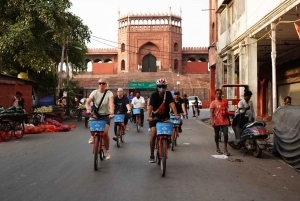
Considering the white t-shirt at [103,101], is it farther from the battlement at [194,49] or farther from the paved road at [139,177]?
the battlement at [194,49]

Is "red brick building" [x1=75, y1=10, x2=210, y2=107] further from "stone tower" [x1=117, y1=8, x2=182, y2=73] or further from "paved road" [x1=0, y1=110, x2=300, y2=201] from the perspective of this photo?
"paved road" [x1=0, y1=110, x2=300, y2=201]

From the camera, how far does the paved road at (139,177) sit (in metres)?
5.13

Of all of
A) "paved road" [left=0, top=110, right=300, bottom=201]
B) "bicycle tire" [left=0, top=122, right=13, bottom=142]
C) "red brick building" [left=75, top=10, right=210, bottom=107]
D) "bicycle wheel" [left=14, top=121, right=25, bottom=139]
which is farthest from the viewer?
"red brick building" [left=75, top=10, right=210, bottom=107]

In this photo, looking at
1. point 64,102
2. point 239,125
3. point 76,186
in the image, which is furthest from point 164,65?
point 76,186

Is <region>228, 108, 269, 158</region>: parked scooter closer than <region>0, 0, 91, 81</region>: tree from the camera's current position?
Yes

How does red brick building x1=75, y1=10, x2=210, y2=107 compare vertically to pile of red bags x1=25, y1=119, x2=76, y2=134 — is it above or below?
above

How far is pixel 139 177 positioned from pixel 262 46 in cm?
1464

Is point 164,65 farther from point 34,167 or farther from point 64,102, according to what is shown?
point 34,167

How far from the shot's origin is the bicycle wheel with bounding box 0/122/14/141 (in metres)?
12.9

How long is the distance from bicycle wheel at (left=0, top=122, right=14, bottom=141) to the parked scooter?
25.2 ft

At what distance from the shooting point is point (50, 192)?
5.25m

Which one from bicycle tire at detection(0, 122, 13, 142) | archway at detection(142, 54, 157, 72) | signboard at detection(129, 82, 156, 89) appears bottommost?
bicycle tire at detection(0, 122, 13, 142)

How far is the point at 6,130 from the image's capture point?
12.9 metres

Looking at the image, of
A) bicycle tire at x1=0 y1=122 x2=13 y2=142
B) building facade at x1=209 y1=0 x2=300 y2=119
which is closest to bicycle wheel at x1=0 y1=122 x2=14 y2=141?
bicycle tire at x1=0 y1=122 x2=13 y2=142
